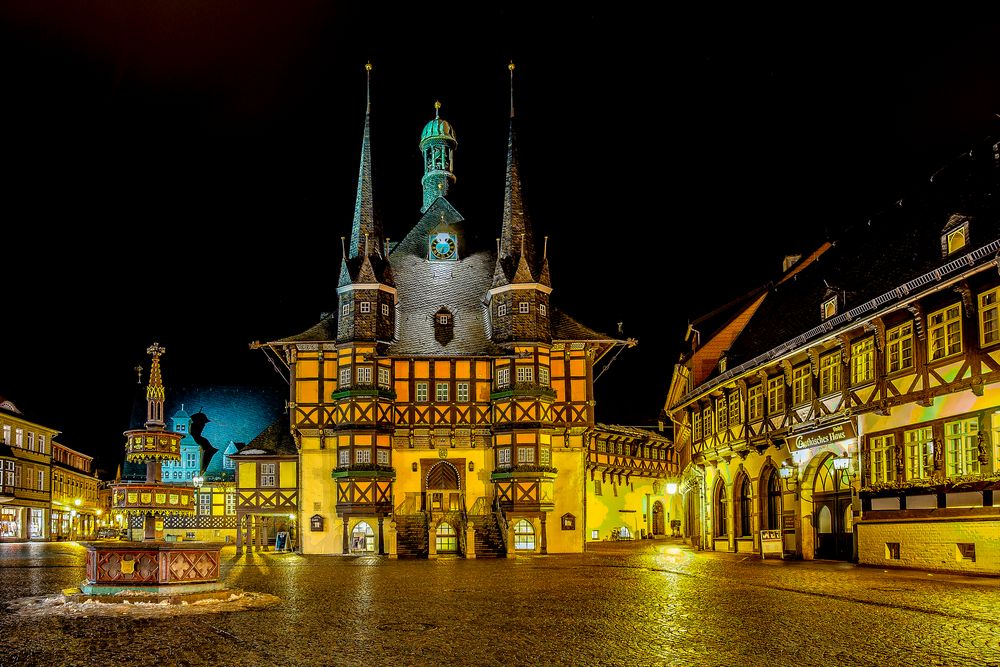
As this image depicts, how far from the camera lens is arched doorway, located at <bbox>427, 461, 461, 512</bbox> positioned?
51.0 meters

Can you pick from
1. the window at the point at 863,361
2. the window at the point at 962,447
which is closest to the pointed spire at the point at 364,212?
the window at the point at 863,361

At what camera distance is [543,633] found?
546 inches

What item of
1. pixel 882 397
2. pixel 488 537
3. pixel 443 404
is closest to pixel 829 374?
pixel 882 397

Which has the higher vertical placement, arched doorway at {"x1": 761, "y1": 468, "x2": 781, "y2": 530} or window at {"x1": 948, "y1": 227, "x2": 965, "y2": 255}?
window at {"x1": 948, "y1": 227, "x2": 965, "y2": 255}

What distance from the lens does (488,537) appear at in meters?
47.3

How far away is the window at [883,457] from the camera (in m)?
28.3

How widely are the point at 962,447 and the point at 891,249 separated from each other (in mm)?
7716

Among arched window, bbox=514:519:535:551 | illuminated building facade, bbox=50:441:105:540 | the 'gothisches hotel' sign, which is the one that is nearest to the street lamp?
the 'gothisches hotel' sign

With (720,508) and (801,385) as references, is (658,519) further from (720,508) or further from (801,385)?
(801,385)

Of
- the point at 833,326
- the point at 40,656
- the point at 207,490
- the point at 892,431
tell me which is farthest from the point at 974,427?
the point at 207,490

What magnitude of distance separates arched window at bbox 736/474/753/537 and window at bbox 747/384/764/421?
2856mm

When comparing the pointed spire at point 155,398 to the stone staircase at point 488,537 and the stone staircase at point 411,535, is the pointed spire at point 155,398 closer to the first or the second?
the stone staircase at point 411,535

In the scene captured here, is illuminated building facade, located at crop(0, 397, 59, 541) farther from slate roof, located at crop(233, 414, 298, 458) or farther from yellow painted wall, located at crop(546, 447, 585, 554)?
yellow painted wall, located at crop(546, 447, 585, 554)

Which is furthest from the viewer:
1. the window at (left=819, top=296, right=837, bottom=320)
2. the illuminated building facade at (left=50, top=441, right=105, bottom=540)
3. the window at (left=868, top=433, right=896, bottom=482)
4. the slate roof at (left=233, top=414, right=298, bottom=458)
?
the illuminated building facade at (left=50, top=441, right=105, bottom=540)
